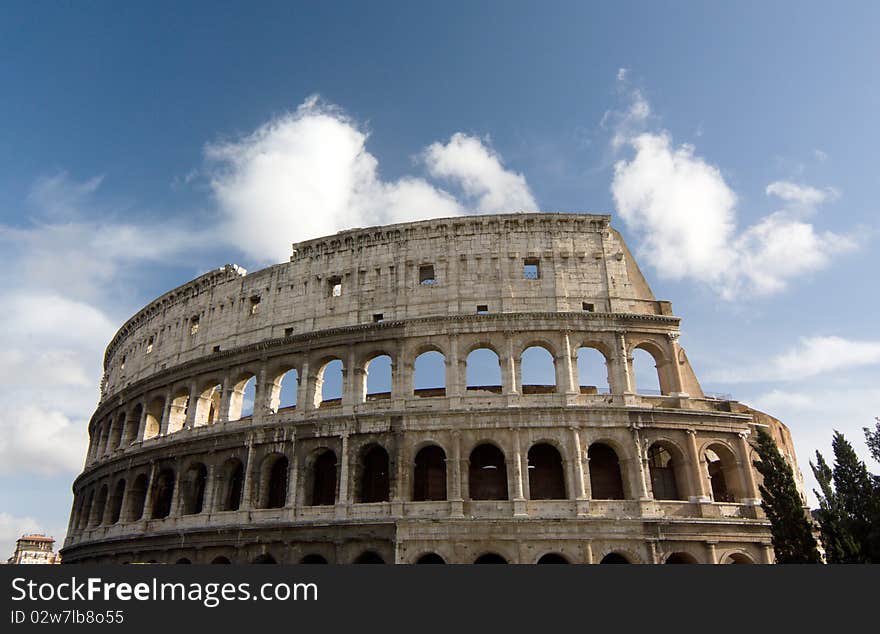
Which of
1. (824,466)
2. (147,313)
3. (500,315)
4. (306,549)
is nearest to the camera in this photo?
(306,549)

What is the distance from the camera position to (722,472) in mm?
22625

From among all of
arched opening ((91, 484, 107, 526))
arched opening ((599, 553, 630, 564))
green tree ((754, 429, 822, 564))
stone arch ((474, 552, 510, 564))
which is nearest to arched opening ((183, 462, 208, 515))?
arched opening ((91, 484, 107, 526))

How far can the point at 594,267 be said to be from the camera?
23766mm

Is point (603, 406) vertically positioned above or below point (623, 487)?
above

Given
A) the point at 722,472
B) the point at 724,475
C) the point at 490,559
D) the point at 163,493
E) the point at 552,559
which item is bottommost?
the point at 552,559

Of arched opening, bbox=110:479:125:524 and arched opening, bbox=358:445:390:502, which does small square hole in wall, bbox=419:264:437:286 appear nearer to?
arched opening, bbox=358:445:390:502

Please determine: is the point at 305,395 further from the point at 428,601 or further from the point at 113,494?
the point at 428,601

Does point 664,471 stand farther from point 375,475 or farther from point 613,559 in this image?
point 375,475

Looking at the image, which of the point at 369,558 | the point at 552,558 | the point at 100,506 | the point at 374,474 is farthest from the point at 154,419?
the point at 552,558

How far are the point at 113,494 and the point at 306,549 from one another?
13.4 metres

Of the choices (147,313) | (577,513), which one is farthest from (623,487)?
(147,313)

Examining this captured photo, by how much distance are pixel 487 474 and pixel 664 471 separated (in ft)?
21.7

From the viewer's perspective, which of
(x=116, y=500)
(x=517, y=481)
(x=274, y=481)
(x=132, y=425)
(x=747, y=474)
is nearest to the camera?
(x=517, y=481)

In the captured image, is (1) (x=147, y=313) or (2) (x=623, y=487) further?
(1) (x=147, y=313)
